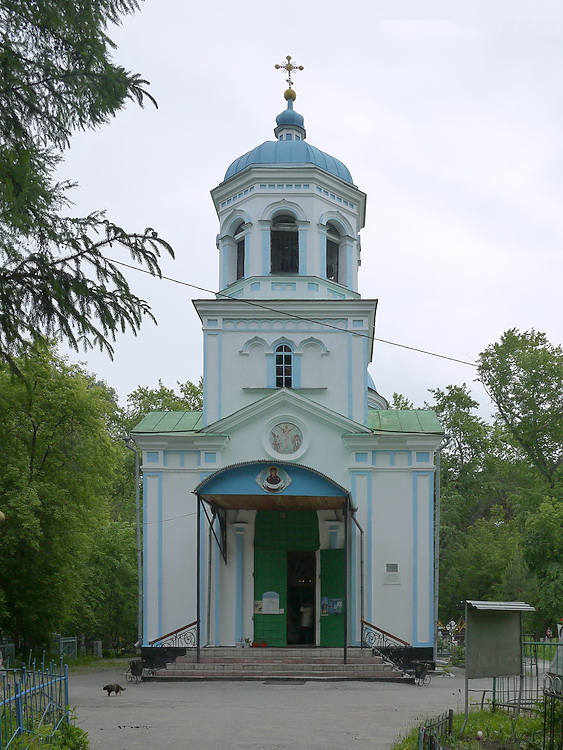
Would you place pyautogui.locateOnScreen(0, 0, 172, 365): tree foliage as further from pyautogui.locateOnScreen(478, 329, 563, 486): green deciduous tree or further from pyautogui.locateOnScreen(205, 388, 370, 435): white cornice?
pyautogui.locateOnScreen(478, 329, 563, 486): green deciduous tree

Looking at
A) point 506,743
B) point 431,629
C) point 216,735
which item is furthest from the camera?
point 431,629

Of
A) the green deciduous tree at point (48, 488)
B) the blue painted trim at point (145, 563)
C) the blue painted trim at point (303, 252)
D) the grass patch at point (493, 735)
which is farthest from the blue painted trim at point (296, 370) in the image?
the grass patch at point (493, 735)

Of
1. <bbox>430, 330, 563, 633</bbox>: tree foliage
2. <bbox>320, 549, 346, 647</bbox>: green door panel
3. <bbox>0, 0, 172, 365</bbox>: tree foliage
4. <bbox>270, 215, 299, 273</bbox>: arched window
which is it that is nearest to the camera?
<bbox>0, 0, 172, 365</bbox>: tree foliage

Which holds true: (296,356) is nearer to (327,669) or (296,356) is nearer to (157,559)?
(157,559)

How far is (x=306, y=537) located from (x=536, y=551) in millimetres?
12248

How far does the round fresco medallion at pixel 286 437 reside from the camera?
2086 cm

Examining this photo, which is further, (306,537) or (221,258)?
(221,258)

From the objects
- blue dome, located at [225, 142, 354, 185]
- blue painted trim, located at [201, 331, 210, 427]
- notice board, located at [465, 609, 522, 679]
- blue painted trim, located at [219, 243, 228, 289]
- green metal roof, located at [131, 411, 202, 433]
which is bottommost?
notice board, located at [465, 609, 522, 679]

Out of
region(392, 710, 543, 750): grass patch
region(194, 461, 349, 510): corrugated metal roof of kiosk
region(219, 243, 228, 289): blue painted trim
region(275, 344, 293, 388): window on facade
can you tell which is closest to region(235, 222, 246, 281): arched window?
region(219, 243, 228, 289): blue painted trim

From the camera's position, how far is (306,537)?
20781mm

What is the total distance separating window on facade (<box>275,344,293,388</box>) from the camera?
21625 mm

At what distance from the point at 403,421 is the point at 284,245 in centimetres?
501

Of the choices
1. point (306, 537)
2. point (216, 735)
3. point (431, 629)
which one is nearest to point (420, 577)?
point (431, 629)

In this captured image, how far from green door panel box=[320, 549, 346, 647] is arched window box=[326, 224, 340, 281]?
21.5 feet
